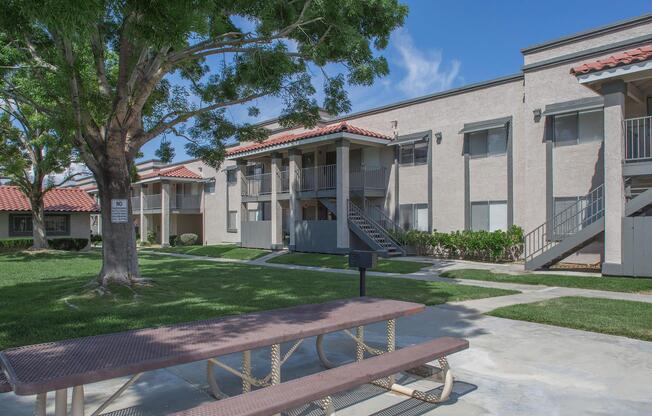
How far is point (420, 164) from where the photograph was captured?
2278 centimetres

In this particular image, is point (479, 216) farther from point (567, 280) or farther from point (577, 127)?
point (567, 280)

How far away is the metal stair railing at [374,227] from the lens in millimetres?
21733

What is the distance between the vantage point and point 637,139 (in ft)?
47.6

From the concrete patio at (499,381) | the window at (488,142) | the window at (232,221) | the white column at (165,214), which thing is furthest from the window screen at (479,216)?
the white column at (165,214)

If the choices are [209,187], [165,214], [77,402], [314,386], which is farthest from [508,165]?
[165,214]

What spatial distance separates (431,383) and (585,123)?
15.2 metres

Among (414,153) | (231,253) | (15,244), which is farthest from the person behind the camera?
(15,244)

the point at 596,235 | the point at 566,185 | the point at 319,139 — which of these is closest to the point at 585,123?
the point at 566,185

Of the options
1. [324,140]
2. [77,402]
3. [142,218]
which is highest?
[324,140]

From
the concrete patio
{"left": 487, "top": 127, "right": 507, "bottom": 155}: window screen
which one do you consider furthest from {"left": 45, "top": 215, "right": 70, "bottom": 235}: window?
the concrete patio

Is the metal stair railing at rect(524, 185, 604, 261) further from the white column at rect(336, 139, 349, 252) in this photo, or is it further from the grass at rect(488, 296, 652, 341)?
the white column at rect(336, 139, 349, 252)

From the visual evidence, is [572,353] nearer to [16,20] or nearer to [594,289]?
[594,289]

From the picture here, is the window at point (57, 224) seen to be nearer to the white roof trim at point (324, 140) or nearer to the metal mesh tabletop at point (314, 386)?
the white roof trim at point (324, 140)

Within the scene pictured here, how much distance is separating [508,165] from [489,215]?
2194 mm
